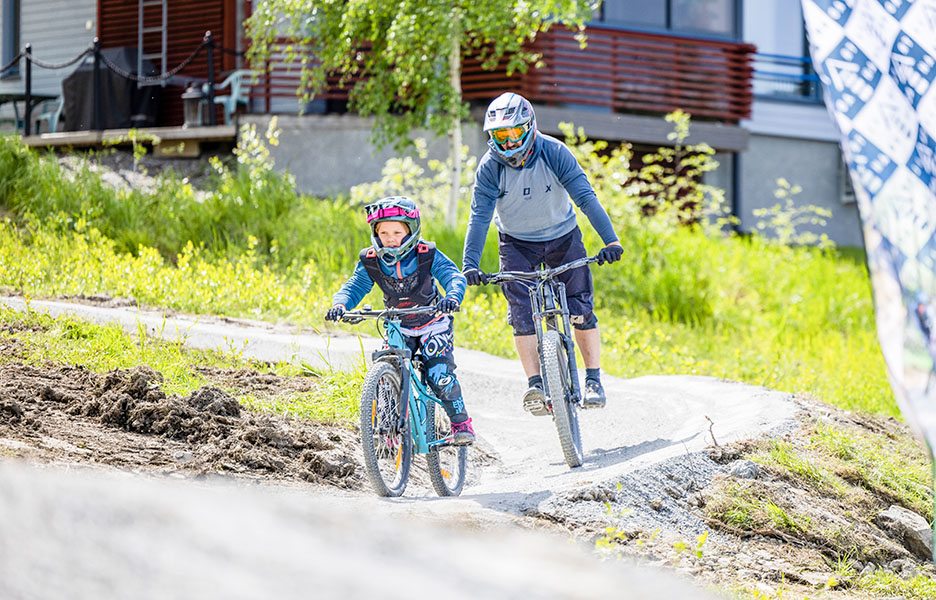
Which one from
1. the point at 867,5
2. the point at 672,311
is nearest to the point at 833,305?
the point at 672,311

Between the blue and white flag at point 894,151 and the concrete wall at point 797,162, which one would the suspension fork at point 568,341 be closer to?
the blue and white flag at point 894,151

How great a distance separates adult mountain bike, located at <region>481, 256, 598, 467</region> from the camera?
593cm

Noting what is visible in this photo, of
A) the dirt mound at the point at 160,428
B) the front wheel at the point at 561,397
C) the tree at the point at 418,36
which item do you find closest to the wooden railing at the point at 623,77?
the tree at the point at 418,36

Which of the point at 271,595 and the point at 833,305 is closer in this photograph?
the point at 271,595

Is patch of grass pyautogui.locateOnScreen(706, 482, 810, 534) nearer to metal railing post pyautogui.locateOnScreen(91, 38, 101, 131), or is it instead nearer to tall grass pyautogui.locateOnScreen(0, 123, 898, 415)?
tall grass pyautogui.locateOnScreen(0, 123, 898, 415)

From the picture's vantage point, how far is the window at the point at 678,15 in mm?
17953

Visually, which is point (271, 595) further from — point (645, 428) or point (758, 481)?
point (645, 428)

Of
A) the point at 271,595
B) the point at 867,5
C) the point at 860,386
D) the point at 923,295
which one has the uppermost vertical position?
the point at 867,5

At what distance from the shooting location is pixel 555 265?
6.56 meters

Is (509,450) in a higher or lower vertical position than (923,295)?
lower

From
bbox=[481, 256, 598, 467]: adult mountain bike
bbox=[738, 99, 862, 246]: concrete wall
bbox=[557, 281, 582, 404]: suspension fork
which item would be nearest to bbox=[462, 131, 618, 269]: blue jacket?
bbox=[481, 256, 598, 467]: adult mountain bike

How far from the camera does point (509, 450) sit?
695 cm

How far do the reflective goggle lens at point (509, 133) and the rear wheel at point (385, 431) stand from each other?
4.79 ft

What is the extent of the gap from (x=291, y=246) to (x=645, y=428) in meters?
5.91
